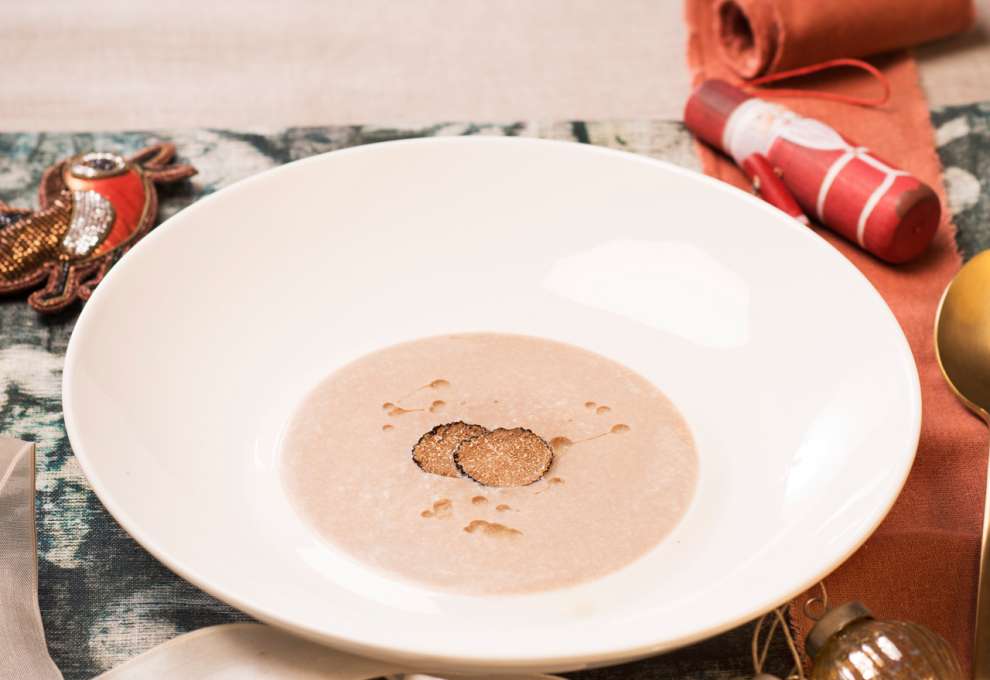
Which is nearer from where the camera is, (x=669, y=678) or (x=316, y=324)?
(x=669, y=678)

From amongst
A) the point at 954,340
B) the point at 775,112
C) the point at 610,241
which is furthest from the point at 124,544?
the point at 775,112

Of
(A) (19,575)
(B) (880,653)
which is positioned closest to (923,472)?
(B) (880,653)

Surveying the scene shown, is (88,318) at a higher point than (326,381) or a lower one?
higher

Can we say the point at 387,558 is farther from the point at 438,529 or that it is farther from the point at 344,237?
the point at 344,237

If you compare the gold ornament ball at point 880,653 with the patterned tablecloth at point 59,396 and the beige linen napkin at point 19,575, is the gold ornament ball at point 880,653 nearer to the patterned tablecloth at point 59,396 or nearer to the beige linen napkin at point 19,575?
the patterned tablecloth at point 59,396

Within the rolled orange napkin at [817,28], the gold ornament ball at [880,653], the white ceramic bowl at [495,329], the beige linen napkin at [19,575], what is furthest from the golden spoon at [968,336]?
the beige linen napkin at [19,575]

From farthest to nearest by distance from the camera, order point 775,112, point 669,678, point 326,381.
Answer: point 775,112 → point 326,381 → point 669,678
